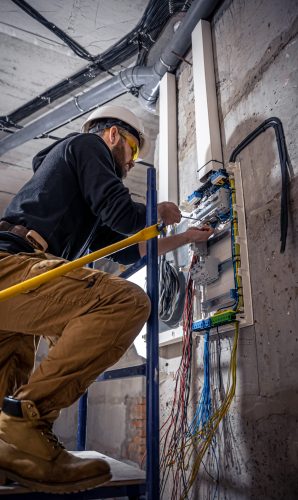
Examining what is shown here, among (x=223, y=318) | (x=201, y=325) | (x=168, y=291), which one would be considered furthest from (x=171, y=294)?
(x=223, y=318)

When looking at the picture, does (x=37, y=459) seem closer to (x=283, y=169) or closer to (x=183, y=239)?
(x=183, y=239)

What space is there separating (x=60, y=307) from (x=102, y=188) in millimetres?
455

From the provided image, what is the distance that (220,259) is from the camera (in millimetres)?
1604

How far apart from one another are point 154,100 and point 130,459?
3.37m

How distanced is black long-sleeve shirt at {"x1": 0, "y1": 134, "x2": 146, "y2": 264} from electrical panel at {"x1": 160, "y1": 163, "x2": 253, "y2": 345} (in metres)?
0.38

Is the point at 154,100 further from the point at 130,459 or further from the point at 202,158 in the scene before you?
the point at 130,459

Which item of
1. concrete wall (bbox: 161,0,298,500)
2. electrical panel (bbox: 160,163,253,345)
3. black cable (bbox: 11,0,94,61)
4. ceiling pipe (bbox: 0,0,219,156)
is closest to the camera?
concrete wall (bbox: 161,0,298,500)

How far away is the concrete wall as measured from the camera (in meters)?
1.19

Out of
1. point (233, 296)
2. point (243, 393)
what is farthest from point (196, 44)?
point (243, 393)

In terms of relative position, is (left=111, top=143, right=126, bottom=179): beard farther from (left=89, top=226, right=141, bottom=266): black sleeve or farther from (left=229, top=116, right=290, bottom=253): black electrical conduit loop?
(left=229, top=116, right=290, bottom=253): black electrical conduit loop

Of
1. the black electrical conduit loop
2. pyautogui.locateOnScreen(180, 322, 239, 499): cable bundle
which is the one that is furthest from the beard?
pyautogui.locateOnScreen(180, 322, 239, 499): cable bundle

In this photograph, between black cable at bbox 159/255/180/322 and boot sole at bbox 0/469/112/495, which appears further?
black cable at bbox 159/255/180/322


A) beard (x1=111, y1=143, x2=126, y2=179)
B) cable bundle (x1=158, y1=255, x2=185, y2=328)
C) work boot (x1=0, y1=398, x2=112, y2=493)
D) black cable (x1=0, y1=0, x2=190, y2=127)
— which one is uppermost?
black cable (x1=0, y1=0, x2=190, y2=127)

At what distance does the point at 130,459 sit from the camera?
3756mm
